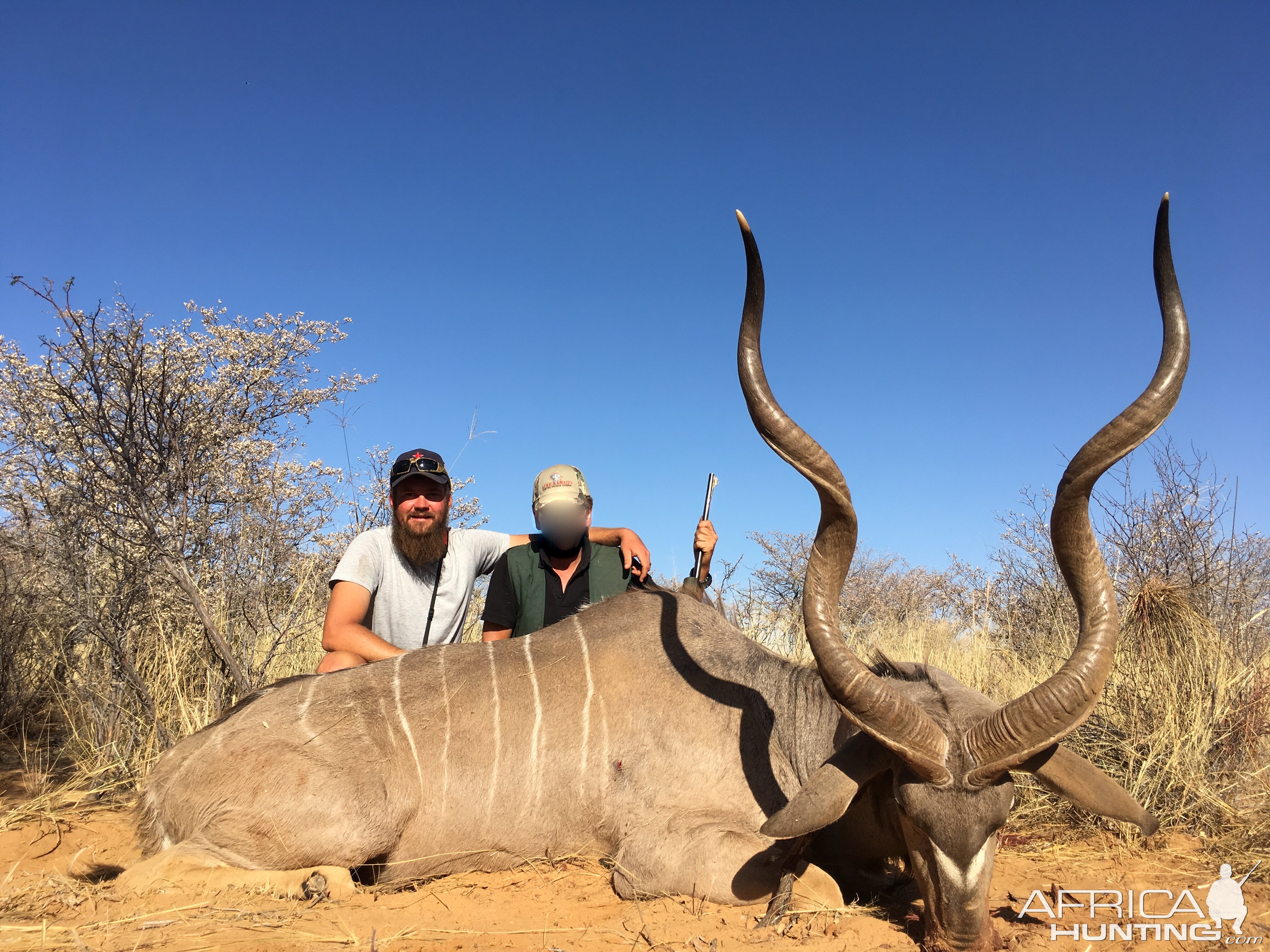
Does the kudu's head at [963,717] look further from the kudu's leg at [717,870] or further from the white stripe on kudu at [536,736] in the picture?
the white stripe on kudu at [536,736]

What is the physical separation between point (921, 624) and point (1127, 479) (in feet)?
14.5

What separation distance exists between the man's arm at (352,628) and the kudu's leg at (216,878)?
1254 mm

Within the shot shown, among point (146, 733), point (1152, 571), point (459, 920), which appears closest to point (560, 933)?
point (459, 920)

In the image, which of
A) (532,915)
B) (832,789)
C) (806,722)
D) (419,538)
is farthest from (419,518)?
(832,789)

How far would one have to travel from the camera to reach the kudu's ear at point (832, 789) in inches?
119

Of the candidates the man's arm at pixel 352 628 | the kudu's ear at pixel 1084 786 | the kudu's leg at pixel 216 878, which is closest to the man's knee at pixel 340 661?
the man's arm at pixel 352 628

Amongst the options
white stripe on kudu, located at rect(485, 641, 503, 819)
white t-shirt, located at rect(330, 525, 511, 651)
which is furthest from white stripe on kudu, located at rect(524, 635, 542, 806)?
white t-shirt, located at rect(330, 525, 511, 651)

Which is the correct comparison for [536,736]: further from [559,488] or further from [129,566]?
[129,566]

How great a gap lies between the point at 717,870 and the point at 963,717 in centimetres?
116

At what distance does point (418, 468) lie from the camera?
18.5 ft

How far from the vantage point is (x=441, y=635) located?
5805 mm

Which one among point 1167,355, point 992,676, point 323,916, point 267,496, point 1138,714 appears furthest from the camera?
point 267,496

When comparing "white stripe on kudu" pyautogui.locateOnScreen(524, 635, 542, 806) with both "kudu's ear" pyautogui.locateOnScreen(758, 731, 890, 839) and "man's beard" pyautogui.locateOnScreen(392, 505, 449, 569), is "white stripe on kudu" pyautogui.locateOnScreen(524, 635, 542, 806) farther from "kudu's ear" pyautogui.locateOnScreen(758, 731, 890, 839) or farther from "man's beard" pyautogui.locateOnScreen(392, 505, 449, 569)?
"man's beard" pyautogui.locateOnScreen(392, 505, 449, 569)

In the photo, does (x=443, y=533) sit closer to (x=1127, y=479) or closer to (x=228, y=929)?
(x=228, y=929)
